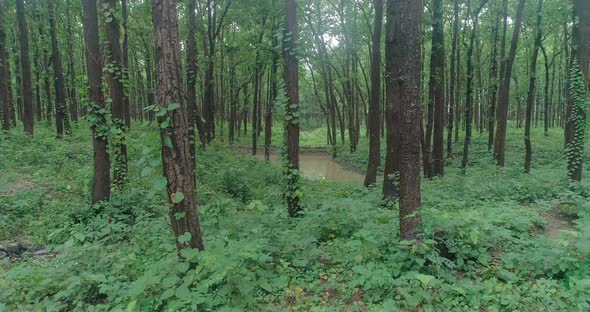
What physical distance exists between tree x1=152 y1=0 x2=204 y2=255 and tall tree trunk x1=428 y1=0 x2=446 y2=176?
898cm

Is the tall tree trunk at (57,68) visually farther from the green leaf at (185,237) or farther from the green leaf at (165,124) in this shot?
the green leaf at (185,237)

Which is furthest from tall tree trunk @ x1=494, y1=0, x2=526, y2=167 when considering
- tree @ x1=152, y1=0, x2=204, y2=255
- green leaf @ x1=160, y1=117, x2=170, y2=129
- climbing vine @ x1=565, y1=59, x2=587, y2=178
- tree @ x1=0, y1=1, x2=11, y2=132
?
tree @ x1=0, y1=1, x2=11, y2=132

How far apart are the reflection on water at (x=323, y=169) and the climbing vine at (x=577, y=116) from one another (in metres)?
8.77

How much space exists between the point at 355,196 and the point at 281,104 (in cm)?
439

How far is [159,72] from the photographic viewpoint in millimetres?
4070

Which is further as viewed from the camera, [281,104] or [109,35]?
[109,35]

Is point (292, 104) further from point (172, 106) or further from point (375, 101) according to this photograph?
point (375, 101)

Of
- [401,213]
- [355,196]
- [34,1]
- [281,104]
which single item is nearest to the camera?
[401,213]

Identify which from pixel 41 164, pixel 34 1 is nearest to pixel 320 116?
pixel 34 1

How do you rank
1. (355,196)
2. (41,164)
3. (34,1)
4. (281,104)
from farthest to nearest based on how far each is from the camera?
(34,1)
(41,164)
(355,196)
(281,104)

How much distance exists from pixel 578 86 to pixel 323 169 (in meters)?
15.2

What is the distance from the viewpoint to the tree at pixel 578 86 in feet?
28.3

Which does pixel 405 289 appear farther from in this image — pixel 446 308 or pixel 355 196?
pixel 355 196

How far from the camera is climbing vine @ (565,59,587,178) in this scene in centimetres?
873
